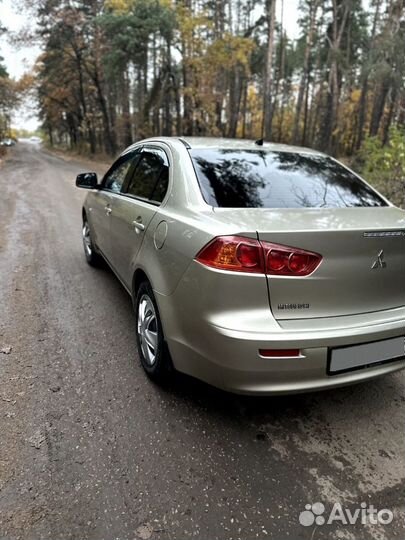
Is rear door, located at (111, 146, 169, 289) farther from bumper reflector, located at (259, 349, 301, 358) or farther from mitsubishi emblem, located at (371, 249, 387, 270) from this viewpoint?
mitsubishi emblem, located at (371, 249, 387, 270)

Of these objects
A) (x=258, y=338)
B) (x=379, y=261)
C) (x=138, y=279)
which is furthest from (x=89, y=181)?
(x=379, y=261)

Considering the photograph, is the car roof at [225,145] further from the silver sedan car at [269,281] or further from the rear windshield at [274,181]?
the silver sedan car at [269,281]

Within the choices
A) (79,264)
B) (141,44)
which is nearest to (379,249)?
(79,264)

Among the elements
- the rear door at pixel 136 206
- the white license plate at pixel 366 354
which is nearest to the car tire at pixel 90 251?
the rear door at pixel 136 206

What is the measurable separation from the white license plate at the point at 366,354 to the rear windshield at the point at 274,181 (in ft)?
2.99

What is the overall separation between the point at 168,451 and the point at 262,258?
1170 mm

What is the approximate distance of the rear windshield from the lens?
2.47m

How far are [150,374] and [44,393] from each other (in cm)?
70

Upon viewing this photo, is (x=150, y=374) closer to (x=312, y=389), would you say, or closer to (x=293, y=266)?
(x=312, y=389)

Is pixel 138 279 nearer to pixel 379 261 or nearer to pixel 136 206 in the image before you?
pixel 136 206

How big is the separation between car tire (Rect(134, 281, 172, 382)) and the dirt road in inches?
5.2

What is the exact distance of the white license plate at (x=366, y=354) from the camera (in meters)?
2.04

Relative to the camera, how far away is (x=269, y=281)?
197cm

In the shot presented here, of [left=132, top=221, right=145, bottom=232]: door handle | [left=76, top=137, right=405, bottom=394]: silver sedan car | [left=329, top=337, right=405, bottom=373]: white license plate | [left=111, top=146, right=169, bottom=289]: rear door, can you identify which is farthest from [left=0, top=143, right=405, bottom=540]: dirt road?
[left=132, top=221, right=145, bottom=232]: door handle
